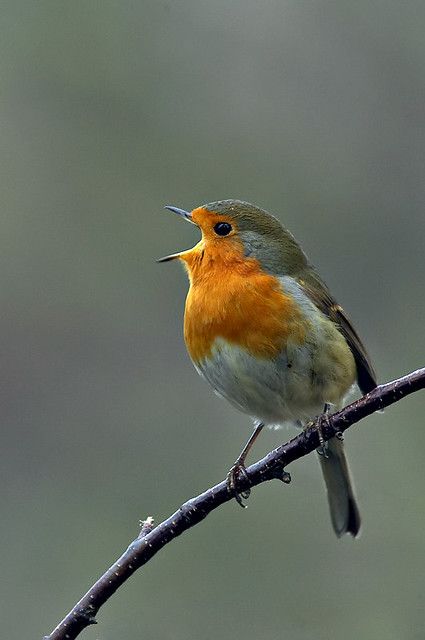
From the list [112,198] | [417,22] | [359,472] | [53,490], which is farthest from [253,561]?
[417,22]

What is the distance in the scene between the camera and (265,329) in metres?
4.17

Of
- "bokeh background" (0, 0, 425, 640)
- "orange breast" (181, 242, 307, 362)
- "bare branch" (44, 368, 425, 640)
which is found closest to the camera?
"bare branch" (44, 368, 425, 640)

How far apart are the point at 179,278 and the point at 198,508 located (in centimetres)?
584

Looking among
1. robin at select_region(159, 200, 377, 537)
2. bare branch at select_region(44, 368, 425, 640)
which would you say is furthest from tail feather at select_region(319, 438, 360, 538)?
bare branch at select_region(44, 368, 425, 640)

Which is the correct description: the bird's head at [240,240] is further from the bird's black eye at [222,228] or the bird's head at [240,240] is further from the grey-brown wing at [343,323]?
the grey-brown wing at [343,323]

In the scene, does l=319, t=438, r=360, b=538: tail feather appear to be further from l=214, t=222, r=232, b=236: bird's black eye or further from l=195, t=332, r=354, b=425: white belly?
l=214, t=222, r=232, b=236: bird's black eye

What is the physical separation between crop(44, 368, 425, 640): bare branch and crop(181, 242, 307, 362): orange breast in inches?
30.2

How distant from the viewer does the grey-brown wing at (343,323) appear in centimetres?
448

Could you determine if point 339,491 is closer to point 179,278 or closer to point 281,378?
point 281,378

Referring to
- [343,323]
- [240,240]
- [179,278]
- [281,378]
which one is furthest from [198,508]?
[179,278]

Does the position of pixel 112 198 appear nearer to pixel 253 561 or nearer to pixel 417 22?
pixel 417 22

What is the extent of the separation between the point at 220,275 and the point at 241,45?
698 cm

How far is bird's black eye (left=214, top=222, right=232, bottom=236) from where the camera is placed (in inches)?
183

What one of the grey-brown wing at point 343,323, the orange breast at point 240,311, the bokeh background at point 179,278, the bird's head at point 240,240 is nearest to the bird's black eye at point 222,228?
the bird's head at point 240,240
